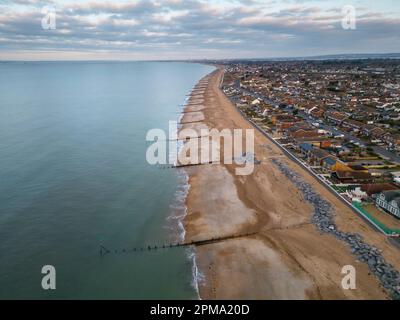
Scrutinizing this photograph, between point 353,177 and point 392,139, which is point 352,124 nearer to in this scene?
point 392,139

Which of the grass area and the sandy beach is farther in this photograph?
the grass area

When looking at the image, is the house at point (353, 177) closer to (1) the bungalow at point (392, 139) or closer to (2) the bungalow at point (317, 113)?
(1) the bungalow at point (392, 139)

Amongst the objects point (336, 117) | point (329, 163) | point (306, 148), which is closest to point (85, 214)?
point (329, 163)

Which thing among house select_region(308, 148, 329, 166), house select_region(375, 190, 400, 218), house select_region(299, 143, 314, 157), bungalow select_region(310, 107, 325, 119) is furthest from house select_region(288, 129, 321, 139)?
house select_region(375, 190, 400, 218)

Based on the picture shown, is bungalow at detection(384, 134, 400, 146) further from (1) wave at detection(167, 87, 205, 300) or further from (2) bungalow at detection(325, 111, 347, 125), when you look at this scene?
(1) wave at detection(167, 87, 205, 300)

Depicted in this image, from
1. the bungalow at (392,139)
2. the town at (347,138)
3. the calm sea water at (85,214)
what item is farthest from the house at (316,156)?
the calm sea water at (85,214)

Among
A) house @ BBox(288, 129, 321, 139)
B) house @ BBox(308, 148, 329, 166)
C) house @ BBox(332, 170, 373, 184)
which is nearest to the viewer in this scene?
house @ BBox(332, 170, 373, 184)
